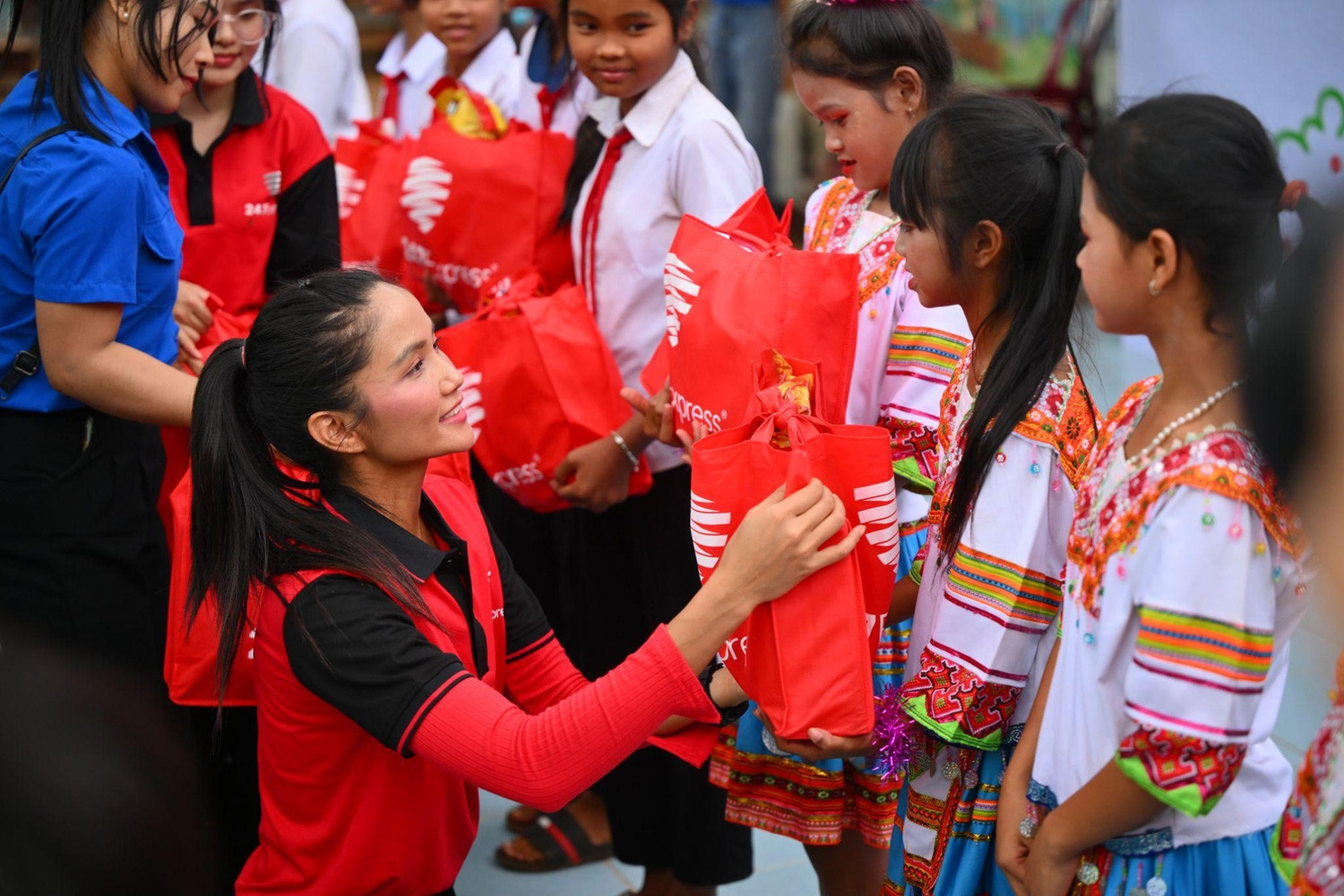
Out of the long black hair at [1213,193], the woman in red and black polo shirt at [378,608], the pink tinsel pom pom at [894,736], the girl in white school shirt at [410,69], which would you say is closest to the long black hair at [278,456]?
the woman in red and black polo shirt at [378,608]

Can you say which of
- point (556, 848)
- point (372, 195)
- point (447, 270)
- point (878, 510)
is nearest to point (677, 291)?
point (878, 510)

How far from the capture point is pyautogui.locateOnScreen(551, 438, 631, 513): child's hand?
7.38ft

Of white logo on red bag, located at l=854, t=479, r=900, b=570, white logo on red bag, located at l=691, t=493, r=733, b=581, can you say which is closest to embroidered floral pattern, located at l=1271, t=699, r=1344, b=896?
white logo on red bag, located at l=854, t=479, r=900, b=570

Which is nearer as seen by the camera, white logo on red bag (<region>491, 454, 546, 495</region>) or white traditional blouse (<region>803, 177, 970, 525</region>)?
white traditional blouse (<region>803, 177, 970, 525</region>)

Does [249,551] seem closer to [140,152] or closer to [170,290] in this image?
[170,290]

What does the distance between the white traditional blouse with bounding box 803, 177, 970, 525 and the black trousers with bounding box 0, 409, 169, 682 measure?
1.12m

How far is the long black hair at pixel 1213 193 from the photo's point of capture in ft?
3.85

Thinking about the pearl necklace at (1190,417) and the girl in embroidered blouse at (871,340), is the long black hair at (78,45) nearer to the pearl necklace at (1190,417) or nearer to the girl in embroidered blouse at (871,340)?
the girl in embroidered blouse at (871,340)

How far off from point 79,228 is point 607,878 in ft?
5.27

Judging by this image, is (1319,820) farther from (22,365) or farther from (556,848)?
(556,848)

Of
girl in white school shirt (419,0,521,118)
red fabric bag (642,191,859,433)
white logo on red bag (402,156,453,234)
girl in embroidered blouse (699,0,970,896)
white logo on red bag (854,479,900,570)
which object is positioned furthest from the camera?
girl in white school shirt (419,0,521,118)

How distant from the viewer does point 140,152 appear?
199 centimetres

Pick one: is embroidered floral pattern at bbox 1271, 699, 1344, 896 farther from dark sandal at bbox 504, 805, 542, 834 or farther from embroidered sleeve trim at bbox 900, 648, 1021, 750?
dark sandal at bbox 504, 805, 542, 834

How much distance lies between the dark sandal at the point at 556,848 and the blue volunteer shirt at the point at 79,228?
1307mm
